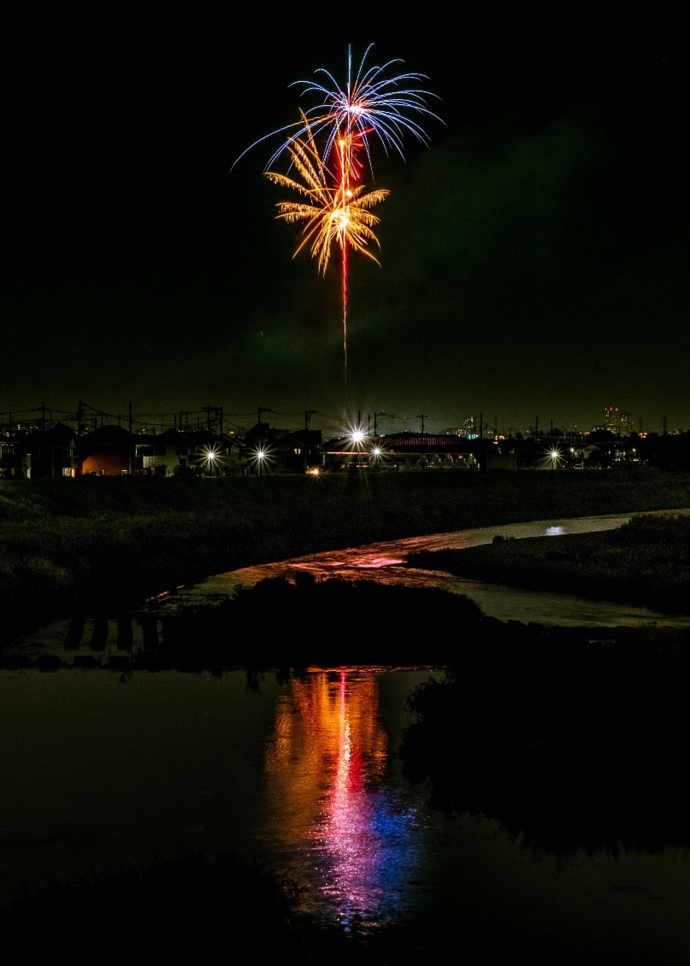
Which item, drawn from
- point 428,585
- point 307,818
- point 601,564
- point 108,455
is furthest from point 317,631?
point 108,455

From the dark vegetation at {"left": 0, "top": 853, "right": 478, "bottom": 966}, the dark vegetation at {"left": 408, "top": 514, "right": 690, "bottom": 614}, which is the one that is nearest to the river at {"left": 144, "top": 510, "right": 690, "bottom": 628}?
the dark vegetation at {"left": 408, "top": 514, "right": 690, "bottom": 614}

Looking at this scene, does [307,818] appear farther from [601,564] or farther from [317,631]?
[601,564]

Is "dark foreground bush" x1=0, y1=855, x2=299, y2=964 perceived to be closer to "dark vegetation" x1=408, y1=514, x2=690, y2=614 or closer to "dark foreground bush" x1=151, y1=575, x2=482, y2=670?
"dark foreground bush" x1=151, y1=575, x2=482, y2=670

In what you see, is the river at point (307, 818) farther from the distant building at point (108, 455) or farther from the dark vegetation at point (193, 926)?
the distant building at point (108, 455)

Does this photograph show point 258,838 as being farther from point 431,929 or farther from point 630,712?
point 630,712

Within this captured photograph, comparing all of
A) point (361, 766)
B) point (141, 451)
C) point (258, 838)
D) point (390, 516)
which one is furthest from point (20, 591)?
point (141, 451)

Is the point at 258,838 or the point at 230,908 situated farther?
the point at 258,838

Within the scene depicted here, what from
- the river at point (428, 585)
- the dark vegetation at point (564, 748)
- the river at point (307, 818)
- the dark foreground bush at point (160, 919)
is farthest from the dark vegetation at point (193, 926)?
the river at point (428, 585)
